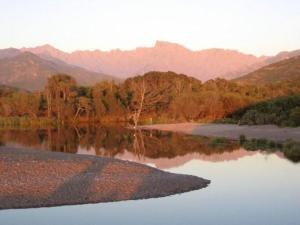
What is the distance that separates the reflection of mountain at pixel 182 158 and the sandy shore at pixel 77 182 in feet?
12.1

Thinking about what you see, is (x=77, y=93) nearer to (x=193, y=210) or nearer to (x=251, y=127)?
(x=251, y=127)

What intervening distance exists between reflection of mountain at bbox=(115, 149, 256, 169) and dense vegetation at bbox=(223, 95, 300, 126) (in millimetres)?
17672

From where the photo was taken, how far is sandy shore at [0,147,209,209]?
15883 millimetres

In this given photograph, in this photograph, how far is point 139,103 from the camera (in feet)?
Answer: 259

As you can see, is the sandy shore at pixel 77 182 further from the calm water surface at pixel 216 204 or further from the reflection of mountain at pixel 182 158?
the reflection of mountain at pixel 182 158

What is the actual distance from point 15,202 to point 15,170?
16.9 ft

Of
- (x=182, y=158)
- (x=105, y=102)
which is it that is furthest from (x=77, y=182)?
(x=105, y=102)

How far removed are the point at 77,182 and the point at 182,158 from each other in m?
12.1

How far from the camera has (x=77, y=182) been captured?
1803 cm

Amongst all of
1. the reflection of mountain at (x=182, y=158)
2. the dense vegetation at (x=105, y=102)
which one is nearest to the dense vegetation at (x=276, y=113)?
the dense vegetation at (x=105, y=102)

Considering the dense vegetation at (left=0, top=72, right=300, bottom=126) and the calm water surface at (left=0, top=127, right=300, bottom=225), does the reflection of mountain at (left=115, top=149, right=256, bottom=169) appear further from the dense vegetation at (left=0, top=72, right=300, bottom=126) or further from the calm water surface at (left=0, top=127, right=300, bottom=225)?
the dense vegetation at (left=0, top=72, right=300, bottom=126)

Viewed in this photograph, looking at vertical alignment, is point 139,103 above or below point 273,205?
above

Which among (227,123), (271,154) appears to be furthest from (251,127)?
(271,154)

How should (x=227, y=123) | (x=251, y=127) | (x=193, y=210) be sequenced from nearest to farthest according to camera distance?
1. (x=193, y=210)
2. (x=251, y=127)
3. (x=227, y=123)
